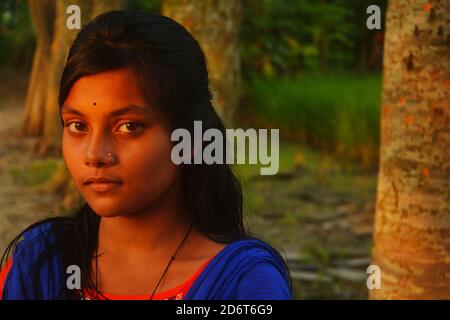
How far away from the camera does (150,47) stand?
220 centimetres

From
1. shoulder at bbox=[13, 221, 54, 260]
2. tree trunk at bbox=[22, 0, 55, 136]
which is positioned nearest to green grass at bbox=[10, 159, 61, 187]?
→ tree trunk at bbox=[22, 0, 55, 136]

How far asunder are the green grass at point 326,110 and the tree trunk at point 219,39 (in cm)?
545

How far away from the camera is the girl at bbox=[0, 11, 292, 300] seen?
6.94 ft

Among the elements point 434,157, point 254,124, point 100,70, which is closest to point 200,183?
point 100,70

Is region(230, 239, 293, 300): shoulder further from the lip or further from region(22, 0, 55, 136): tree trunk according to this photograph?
region(22, 0, 55, 136): tree trunk

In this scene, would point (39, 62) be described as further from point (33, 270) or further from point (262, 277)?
point (262, 277)

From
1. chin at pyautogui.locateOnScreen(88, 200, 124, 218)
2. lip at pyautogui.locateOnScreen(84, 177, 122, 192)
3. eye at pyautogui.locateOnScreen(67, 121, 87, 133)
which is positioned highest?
eye at pyautogui.locateOnScreen(67, 121, 87, 133)

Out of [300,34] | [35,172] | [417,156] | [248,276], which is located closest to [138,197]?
[248,276]

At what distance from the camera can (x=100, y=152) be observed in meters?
2.09

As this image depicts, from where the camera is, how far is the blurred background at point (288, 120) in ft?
23.3

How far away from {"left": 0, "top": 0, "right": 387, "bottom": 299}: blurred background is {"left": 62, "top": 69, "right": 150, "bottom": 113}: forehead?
0.97 m

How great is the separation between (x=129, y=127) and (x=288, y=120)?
487 inches

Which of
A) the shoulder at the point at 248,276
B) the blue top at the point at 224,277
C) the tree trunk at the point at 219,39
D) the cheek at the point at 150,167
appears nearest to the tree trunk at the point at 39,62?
the tree trunk at the point at 219,39

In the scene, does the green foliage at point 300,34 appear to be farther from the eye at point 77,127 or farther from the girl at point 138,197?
the eye at point 77,127
